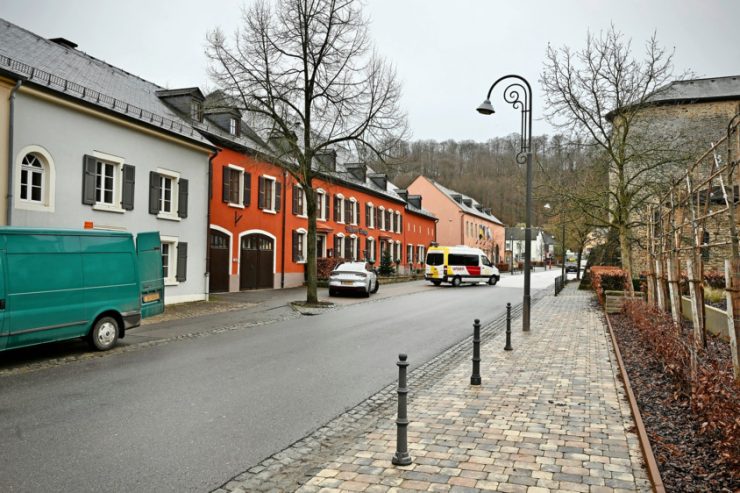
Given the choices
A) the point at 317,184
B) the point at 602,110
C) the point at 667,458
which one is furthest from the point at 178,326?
the point at 317,184

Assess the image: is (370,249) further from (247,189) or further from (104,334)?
(104,334)

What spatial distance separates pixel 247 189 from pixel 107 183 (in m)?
9.60

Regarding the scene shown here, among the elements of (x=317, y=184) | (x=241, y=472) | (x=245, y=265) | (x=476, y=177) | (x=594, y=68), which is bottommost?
(x=241, y=472)

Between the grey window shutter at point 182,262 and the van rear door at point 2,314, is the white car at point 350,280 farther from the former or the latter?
the van rear door at point 2,314

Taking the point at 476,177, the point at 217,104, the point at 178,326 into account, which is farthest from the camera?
the point at 476,177

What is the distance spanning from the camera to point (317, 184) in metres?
35.0

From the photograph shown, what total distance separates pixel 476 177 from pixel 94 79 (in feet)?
199

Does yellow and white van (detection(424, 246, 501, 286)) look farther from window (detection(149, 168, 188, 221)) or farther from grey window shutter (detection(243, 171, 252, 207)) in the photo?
window (detection(149, 168, 188, 221))

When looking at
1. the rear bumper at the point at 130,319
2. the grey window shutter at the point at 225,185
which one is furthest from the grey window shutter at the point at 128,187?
the rear bumper at the point at 130,319

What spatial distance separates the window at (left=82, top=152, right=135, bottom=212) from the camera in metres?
17.0

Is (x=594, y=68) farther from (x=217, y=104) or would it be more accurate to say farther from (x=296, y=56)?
(x=217, y=104)

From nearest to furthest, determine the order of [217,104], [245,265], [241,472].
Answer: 1. [241,472]
2. [217,104]
3. [245,265]

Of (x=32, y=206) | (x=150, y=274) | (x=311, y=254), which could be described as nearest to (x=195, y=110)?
(x=311, y=254)

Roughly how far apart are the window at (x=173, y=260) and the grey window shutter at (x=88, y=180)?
372 centimetres
